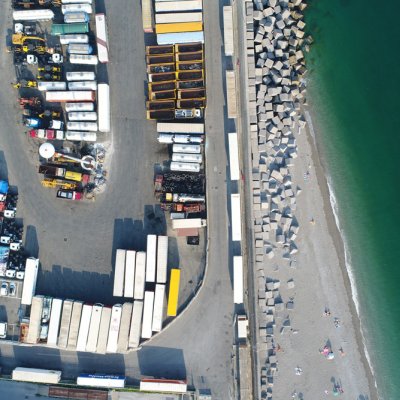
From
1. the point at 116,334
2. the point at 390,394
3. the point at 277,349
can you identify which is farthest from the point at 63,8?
the point at 390,394

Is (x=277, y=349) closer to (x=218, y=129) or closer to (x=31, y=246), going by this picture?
(x=218, y=129)

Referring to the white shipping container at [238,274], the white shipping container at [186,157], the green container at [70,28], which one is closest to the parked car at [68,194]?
the white shipping container at [186,157]

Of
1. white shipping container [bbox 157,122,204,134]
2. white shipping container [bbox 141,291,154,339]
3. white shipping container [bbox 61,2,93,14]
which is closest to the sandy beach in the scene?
white shipping container [bbox 157,122,204,134]

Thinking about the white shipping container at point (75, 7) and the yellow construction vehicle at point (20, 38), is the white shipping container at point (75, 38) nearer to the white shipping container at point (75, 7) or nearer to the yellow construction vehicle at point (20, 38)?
the white shipping container at point (75, 7)

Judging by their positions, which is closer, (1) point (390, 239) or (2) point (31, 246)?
(2) point (31, 246)

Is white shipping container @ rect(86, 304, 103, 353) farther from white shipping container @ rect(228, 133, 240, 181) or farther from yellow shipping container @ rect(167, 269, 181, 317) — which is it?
white shipping container @ rect(228, 133, 240, 181)

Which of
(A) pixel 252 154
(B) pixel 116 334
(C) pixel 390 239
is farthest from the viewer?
(C) pixel 390 239

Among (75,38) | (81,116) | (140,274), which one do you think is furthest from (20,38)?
(140,274)
